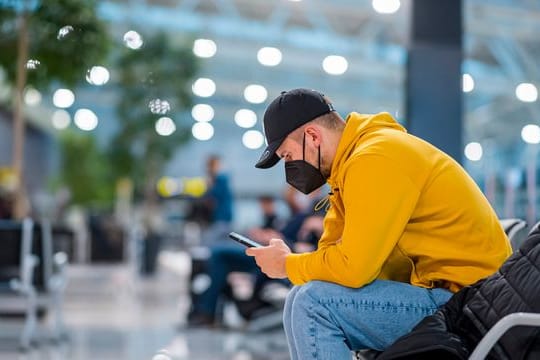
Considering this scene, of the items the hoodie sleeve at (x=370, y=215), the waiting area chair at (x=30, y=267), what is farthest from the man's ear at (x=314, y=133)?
the waiting area chair at (x=30, y=267)

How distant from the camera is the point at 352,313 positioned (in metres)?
2.02

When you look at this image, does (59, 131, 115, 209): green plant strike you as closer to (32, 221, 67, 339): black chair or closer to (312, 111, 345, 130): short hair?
(32, 221, 67, 339): black chair

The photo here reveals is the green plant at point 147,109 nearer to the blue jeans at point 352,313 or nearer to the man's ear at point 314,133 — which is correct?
the man's ear at point 314,133

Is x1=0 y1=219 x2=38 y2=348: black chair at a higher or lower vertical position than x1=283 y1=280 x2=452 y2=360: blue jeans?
lower

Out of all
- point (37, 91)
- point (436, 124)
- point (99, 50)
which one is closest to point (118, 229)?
point (37, 91)

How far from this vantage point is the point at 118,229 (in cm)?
1002

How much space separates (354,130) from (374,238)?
36 centimetres

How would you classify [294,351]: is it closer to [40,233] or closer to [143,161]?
[40,233]

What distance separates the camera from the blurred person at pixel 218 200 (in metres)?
7.46

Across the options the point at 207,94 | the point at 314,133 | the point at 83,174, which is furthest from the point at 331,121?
the point at 83,174

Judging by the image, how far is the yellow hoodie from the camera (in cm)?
194

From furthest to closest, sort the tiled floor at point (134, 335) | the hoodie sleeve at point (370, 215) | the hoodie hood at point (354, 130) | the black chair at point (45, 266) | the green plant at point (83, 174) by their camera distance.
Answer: the green plant at point (83, 174) → the black chair at point (45, 266) → the tiled floor at point (134, 335) → the hoodie hood at point (354, 130) → the hoodie sleeve at point (370, 215)

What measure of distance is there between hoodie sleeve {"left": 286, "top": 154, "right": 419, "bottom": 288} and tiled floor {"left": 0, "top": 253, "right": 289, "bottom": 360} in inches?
122

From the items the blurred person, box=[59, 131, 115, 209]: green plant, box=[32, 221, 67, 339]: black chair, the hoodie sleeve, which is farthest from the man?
box=[59, 131, 115, 209]: green plant
